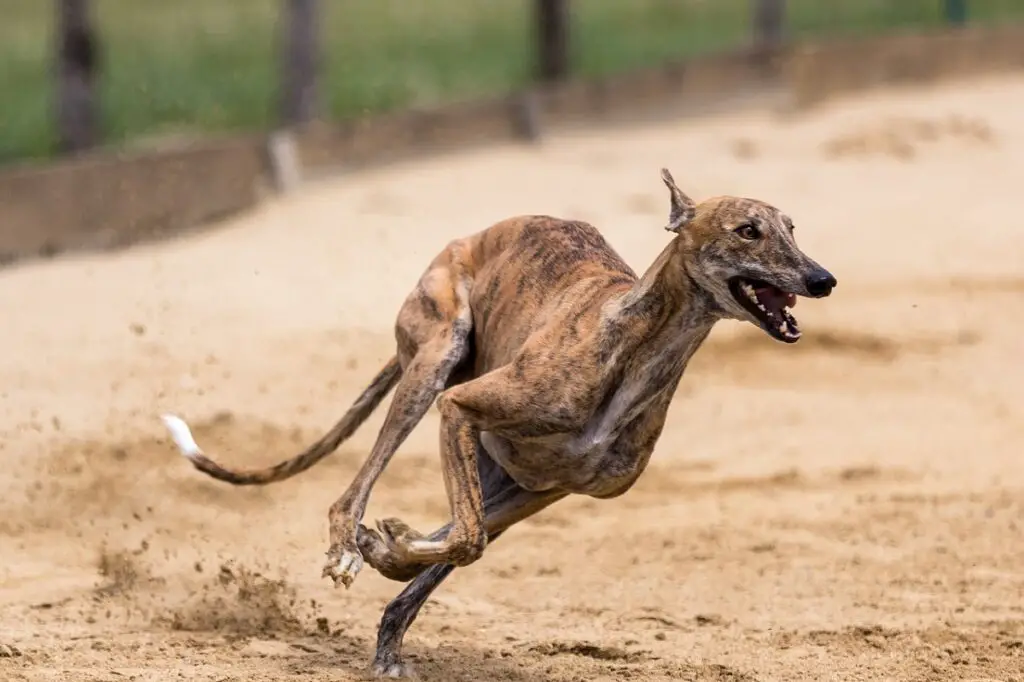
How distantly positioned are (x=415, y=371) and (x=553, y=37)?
Answer: 692 cm

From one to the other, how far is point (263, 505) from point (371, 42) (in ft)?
30.1

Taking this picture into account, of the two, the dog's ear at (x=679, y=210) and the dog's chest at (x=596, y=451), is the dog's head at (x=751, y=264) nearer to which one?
the dog's ear at (x=679, y=210)

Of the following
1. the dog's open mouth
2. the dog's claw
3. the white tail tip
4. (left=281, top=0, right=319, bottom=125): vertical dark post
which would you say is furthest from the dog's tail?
(left=281, top=0, right=319, bottom=125): vertical dark post

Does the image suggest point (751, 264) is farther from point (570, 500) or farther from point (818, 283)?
point (570, 500)

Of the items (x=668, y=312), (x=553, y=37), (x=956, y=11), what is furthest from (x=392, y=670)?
(x=956, y=11)

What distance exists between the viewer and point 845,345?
773 cm

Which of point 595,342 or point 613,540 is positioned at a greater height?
point 595,342

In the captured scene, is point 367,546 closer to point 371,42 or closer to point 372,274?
point 372,274

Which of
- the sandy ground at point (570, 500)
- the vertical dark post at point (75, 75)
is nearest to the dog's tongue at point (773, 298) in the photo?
the sandy ground at point (570, 500)

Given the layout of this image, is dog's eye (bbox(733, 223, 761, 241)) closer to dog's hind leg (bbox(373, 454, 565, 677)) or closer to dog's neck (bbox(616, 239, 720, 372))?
dog's neck (bbox(616, 239, 720, 372))

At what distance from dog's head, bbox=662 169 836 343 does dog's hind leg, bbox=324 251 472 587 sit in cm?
83

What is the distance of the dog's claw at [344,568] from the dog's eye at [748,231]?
47.2 inches

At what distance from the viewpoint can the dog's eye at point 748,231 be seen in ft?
12.9

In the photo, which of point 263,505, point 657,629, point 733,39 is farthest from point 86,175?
point 733,39
